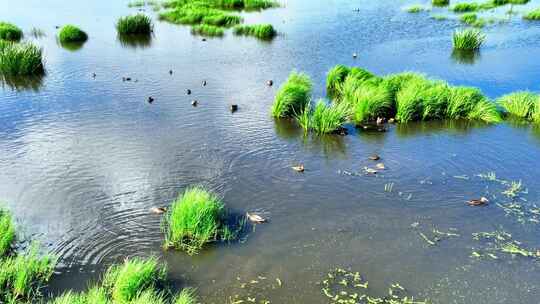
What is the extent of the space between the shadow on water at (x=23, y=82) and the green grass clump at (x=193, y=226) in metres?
12.5

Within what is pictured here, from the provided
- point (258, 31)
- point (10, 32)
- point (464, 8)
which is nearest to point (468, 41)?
point (258, 31)

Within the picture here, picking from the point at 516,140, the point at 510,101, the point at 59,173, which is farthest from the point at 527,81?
the point at 59,173

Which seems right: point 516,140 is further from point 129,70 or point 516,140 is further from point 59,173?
point 129,70

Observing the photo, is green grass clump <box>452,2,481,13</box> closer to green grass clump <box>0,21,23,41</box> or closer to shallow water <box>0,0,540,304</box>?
shallow water <box>0,0,540,304</box>

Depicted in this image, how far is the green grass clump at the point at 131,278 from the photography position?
26.1 ft

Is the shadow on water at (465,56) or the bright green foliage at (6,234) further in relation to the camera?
the shadow on water at (465,56)

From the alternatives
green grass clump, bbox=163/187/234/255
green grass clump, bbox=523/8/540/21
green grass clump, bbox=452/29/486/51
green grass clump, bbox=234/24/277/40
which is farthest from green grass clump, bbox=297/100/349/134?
green grass clump, bbox=523/8/540/21

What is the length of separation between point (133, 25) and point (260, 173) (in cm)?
1947

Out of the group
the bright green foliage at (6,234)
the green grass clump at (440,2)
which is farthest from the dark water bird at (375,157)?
the green grass clump at (440,2)

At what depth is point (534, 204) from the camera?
11.0 m

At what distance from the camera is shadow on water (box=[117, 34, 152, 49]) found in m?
26.7

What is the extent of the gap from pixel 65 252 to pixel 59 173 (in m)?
3.74

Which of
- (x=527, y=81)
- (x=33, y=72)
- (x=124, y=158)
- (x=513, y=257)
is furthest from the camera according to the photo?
(x=33, y=72)

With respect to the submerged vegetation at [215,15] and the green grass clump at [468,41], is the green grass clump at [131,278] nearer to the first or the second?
the green grass clump at [468,41]
